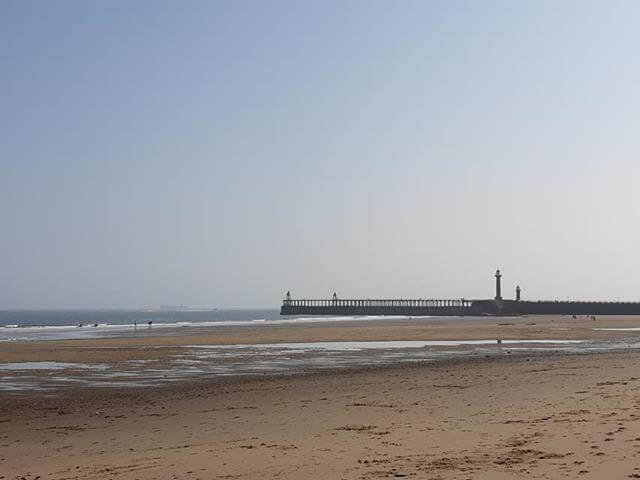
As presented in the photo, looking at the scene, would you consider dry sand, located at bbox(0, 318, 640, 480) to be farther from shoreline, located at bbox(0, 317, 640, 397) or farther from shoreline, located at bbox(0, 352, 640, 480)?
shoreline, located at bbox(0, 317, 640, 397)

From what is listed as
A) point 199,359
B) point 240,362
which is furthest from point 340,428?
point 199,359

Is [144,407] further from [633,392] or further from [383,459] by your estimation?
[633,392]

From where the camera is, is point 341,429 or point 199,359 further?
point 199,359

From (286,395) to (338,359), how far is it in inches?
509

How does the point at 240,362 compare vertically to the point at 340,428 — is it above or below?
below

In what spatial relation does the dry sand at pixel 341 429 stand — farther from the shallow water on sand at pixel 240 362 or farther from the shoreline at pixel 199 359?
the shoreline at pixel 199 359

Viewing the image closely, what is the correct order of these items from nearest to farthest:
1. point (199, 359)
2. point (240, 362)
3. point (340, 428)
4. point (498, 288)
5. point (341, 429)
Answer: point (341, 429) < point (340, 428) < point (240, 362) < point (199, 359) < point (498, 288)

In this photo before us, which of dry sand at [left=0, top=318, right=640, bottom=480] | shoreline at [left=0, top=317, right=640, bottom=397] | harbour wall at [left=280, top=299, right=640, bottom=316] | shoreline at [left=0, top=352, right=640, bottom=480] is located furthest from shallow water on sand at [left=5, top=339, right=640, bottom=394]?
harbour wall at [left=280, top=299, right=640, bottom=316]

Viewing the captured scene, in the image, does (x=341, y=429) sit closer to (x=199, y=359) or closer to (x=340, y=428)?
(x=340, y=428)

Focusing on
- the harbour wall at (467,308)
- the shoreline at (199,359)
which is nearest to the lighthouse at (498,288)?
the harbour wall at (467,308)

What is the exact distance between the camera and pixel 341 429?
13648 millimetres

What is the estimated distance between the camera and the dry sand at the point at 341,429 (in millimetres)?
10367

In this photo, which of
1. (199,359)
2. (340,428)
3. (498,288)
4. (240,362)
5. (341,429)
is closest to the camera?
Result: (341,429)

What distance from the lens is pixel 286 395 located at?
63.1 feet
